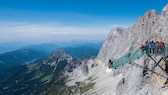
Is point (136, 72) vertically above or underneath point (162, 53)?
underneath

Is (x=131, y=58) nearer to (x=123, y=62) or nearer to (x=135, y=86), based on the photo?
(x=123, y=62)

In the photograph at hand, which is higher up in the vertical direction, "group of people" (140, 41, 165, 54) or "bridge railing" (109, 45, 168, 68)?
"group of people" (140, 41, 165, 54)

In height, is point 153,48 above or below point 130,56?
above

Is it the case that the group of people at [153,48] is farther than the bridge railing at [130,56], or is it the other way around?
the bridge railing at [130,56]

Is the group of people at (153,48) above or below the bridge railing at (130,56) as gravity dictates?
above

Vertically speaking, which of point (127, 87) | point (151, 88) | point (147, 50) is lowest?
point (127, 87)

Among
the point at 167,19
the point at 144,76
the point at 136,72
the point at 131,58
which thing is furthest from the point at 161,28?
the point at 131,58

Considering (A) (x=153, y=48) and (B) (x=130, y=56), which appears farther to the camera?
(B) (x=130, y=56)

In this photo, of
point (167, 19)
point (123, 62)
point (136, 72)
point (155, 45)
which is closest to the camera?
point (155, 45)

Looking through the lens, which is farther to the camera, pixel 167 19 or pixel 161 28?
pixel 167 19

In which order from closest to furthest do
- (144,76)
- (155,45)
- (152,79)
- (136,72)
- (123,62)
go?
(155,45) → (123,62) → (152,79) → (144,76) → (136,72)

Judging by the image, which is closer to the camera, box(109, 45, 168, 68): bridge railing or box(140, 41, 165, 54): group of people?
box(140, 41, 165, 54): group of people
